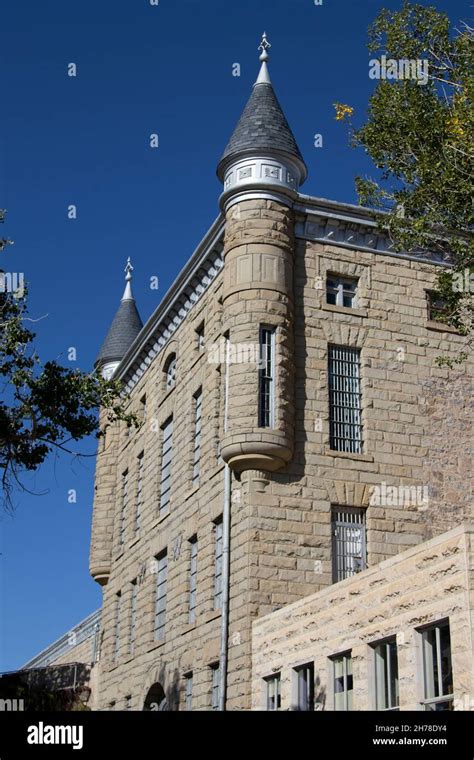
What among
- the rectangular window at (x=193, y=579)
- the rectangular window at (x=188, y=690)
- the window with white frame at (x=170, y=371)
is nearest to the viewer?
the rectangular window at (x=188, y=690)

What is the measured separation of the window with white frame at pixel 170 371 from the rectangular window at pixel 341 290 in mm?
7090

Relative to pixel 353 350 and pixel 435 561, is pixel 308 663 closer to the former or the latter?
pixel 435 561

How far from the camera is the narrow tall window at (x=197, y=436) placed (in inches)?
1101

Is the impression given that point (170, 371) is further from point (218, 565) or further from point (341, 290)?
point (218, 565)

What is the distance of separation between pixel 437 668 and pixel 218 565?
10227 mm

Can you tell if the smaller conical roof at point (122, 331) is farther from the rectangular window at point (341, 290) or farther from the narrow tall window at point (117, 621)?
the rectangular window at point (341, 290)

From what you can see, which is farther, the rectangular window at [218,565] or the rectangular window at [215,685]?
the rectangular window at [218,565]

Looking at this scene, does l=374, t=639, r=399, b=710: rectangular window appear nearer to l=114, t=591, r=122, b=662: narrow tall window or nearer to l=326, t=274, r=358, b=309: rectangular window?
l=326, t=274, r=358, b=309: rectangular window

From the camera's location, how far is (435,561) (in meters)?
15.6

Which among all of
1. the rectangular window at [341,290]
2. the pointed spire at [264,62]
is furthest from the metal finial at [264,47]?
the rectangular window at [341,290]

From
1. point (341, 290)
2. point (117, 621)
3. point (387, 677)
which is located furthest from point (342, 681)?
point (117, 621)

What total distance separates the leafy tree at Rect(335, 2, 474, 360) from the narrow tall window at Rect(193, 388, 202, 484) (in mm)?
9532

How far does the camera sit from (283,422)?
2364cm
